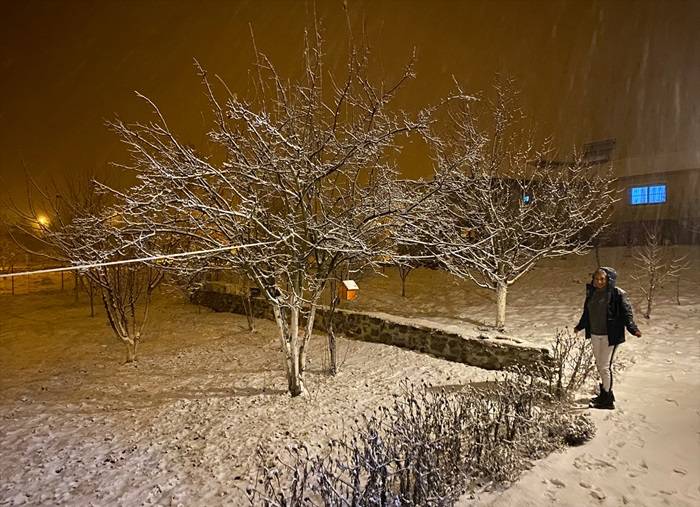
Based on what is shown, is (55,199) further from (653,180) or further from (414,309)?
(653,180)

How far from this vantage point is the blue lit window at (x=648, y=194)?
65.3 ft

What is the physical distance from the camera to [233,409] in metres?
6.32

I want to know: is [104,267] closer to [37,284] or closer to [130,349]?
[130,349]

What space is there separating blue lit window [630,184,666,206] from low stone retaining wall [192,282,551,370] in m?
16.8

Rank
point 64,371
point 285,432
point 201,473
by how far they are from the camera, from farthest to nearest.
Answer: point 64,371, point 285,432, point 201,473

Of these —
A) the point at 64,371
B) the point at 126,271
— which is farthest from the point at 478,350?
the point at 64,371

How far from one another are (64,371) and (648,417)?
9769mm

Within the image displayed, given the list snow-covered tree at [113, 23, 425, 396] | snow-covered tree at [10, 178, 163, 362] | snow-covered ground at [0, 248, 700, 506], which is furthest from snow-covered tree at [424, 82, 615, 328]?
snow-covered tree at [10, 178, 163, 362]

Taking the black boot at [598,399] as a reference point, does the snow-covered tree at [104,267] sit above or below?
above

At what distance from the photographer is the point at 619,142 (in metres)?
21.8

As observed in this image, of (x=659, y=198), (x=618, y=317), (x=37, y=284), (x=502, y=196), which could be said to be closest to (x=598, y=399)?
(x=618, y=317)

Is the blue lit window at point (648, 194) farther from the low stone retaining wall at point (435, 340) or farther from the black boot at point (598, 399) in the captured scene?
the black boot at point (598, 399)

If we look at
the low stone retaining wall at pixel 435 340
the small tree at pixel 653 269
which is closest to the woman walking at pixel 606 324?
the low stone retaining wall at pixel 435 340

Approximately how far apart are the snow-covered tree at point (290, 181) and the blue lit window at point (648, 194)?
18.8m
